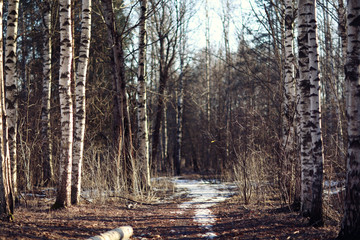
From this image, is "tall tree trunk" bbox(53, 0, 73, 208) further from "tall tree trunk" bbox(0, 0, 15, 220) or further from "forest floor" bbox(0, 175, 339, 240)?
"tall tree trunk" bbox(0, 0, 15, 220)

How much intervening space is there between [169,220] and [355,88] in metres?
4.38

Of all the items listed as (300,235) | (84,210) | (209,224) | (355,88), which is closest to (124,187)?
(84,210)

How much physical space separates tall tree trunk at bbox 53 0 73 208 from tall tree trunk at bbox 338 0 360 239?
5.24 m

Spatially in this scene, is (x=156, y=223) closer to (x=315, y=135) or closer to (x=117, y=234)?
(x=117, y=234)

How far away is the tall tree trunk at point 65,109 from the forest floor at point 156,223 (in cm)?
44

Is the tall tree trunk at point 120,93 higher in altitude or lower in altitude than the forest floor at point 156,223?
higher

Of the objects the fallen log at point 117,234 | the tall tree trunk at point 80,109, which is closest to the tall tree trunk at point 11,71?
the tall tree trunk at point 80,109

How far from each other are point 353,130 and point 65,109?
5.42 m

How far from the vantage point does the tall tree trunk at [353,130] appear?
4453 millimetres

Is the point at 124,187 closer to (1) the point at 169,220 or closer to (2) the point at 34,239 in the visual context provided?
(1) the point at 169,220

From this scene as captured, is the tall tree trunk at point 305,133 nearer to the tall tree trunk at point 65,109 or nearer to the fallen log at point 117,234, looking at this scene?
the fallen log at point 117,234

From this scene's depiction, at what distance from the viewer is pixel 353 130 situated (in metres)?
4.58

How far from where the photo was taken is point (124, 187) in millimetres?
9883

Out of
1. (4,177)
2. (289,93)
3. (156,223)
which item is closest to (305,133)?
(289,93)
